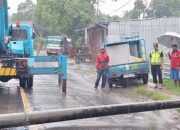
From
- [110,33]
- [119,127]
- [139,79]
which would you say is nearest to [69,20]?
[110,33]

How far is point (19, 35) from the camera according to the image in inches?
695

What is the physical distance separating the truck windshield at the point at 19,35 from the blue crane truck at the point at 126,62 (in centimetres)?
365

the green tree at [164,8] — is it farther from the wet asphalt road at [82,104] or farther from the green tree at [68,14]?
the wet asphalt road at [82,104]

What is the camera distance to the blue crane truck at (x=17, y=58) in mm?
15102

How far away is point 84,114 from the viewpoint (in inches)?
197

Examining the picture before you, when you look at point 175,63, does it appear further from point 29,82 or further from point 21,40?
point 21,40

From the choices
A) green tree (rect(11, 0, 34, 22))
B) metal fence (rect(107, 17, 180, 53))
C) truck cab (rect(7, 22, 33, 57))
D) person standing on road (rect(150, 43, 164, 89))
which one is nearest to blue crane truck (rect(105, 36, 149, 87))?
person standing on road (rect(150, 43, 164, 89))

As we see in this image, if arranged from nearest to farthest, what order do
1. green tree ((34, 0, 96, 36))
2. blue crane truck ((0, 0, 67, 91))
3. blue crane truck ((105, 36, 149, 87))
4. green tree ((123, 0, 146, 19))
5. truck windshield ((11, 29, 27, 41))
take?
blue crane truck ((0, 0, 67, 91))
truck windshield ((11, 29, 27, 41))
blue crane truck ((105, 36, 149, 87))
green tree ((34, 0, 96, 36))
green tree ((123, 0, 146, 19))

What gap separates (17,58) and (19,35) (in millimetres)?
2427

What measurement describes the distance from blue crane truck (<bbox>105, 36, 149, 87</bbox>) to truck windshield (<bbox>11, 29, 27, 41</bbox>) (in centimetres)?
365

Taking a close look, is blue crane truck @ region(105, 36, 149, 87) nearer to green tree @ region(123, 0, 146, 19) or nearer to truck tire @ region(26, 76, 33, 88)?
truck tire @ region(26, 76, 33, 88)

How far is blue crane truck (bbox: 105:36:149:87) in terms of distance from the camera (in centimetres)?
1823

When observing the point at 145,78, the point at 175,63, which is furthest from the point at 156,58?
the point at 145,78

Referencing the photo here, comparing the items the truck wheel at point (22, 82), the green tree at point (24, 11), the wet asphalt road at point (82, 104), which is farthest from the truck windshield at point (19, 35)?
the green tree at point (24, 11)
